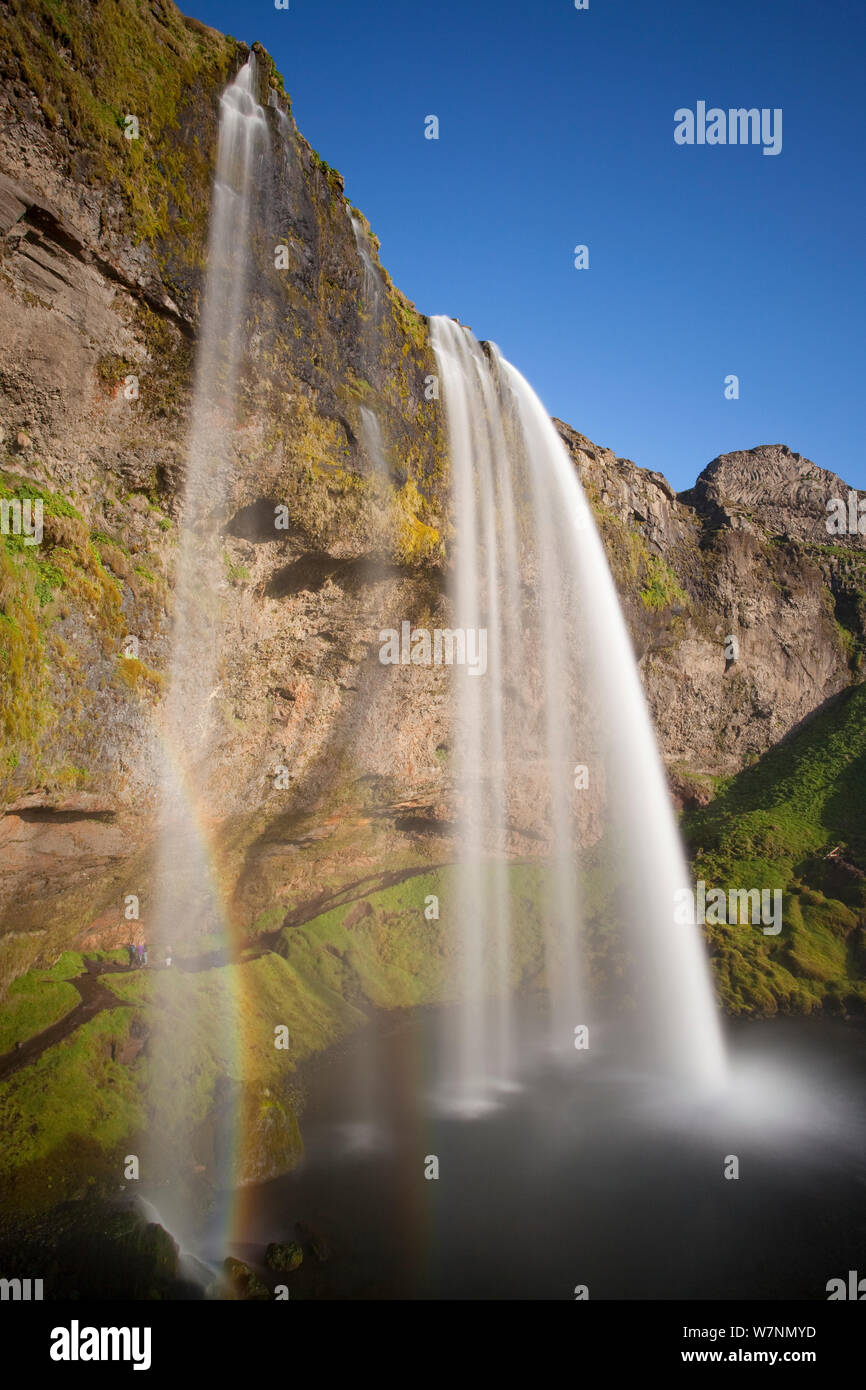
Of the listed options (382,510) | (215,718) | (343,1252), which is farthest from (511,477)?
(343,1252)

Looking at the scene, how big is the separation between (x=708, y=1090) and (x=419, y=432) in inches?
648

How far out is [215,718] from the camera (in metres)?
13.4

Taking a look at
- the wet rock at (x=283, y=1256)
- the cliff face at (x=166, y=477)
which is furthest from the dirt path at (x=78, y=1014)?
the wet rock at (x=283, y=1256)

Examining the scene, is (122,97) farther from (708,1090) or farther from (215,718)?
(708,1090)

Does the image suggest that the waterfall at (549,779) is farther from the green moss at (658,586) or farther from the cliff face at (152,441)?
the green moss at (658,586)

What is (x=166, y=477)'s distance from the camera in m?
11.8

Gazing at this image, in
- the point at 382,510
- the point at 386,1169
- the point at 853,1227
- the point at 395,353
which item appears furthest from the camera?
the point at 395,353

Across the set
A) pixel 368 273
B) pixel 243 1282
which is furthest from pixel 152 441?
pixel 243 1282

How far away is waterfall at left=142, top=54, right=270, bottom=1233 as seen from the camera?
11734mm

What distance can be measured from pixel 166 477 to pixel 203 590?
83.4 inches

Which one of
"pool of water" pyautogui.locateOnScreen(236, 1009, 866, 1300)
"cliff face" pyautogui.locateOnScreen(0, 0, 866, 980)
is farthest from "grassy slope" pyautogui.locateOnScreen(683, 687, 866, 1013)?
"cliff face" pyautogui.locateOnScreen(0, 0, 866, 980)

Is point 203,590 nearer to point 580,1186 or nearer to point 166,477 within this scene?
point 166,477

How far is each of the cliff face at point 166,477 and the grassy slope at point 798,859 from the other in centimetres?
1038

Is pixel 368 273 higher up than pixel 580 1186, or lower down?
higher up
